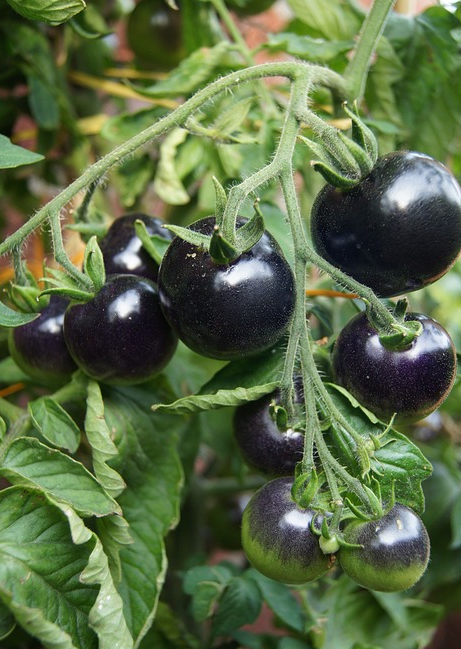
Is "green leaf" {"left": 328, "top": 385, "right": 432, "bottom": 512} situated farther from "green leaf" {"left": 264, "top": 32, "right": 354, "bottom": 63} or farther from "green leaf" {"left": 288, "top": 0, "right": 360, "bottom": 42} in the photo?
"green leaf" {"left": 288, "top": 0, "right": 360, "bottom": 42}

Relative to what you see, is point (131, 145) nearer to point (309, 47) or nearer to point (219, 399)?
point (219, 399)

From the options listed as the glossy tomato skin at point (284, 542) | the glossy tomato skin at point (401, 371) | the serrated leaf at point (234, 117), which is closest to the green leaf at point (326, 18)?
the serrated leaf at point (234, 117)

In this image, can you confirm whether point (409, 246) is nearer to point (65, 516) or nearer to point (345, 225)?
point (345, 225)

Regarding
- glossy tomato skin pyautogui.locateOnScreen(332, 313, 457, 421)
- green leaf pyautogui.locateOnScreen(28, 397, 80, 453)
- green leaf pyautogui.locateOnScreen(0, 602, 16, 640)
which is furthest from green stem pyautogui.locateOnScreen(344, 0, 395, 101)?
green leaf pyautogui.locateOnScreen(0, 602, 16, 640)

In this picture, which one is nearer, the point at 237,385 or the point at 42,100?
the point at 237,385

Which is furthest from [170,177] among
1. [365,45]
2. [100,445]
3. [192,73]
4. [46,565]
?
[46,565]

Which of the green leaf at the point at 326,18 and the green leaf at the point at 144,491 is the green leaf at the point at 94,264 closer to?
the green leaf at the point at 144,491
